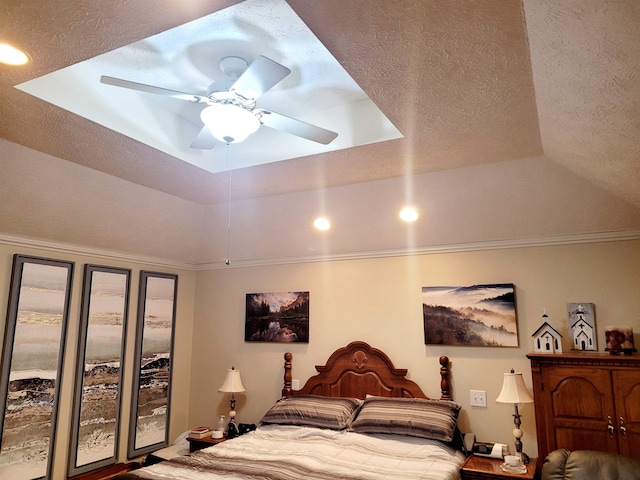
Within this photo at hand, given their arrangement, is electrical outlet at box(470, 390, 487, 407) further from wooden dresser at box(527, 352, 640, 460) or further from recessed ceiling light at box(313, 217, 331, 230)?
recessed ceiling light at box(313, 217, 331, 230)

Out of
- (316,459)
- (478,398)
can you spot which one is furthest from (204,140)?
(478,398)

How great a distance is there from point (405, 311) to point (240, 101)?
247cm

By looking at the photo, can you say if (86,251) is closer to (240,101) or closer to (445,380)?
(240,101)

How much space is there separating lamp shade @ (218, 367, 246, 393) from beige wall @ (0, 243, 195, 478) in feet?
2.49

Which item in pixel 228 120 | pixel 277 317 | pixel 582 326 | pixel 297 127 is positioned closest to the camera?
Answer: pixel 228 120

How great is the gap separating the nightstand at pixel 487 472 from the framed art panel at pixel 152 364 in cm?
290

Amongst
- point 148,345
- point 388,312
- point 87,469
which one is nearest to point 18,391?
point 87,469

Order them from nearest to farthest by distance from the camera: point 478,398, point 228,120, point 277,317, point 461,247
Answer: point 228,120
point 478,398
point 461,247
point 277,317

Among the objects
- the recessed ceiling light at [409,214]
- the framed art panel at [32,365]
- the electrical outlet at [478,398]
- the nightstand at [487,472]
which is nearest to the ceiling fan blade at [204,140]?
the recessed ceiling light at [409,214]

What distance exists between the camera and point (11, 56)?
1934 millimetres

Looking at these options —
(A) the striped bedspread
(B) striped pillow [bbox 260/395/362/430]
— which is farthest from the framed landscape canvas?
(A) the striped bedspread

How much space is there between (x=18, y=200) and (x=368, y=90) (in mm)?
2537

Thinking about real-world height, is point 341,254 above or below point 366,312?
above

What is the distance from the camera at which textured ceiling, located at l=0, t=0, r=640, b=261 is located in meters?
1.58
